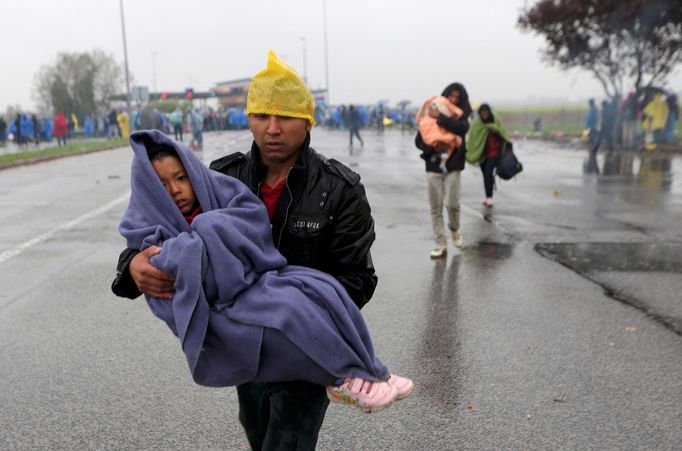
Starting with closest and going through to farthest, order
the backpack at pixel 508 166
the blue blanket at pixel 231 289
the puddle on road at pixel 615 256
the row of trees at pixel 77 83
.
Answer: the blue blanket at pixel 231 289
the puddle on road at pixel 615 256
the backpack at pixel 508 166
the row of trees at pixel 77 83

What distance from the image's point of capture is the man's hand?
2062 mm

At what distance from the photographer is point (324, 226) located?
228 cm

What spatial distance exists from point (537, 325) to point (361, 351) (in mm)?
3596

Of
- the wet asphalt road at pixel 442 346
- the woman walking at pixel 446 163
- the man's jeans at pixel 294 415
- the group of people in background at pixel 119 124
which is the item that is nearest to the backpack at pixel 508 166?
the wet asphalt road at pixel 442 346

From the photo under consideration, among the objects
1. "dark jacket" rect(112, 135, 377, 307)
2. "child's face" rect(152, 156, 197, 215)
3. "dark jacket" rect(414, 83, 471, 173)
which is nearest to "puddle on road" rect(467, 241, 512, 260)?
"dark jacket" rect(414, 83, 471, 173)

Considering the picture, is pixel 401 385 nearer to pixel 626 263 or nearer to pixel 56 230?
pixel 626 263

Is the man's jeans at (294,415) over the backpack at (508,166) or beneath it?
over

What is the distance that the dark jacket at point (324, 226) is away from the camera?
2.29 m

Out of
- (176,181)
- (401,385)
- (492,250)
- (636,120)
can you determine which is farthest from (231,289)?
(636,120)

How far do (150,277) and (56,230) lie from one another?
822 centimetres

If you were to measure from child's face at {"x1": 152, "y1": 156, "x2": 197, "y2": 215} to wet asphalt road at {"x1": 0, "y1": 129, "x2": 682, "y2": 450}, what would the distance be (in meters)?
1.71

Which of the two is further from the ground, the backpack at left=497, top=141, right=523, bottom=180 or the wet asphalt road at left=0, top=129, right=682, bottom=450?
the backpack at left=497, top=141, right=523, bottom=180

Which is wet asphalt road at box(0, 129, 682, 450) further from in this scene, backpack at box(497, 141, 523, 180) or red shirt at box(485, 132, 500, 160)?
red shirt at box(485, 132, 500, 160)

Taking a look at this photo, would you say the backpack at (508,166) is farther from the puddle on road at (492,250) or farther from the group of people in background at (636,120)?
the group of people in background at (636,120)
